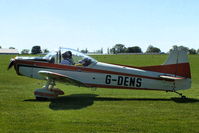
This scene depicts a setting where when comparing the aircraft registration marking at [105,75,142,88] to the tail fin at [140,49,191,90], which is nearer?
the tail fin at [140,49,191,90]

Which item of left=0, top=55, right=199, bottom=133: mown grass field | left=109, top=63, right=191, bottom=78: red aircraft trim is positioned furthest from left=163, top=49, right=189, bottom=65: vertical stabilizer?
left=0, top=55, right=199, bottom=133: mown grass field

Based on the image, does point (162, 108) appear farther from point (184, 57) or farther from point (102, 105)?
point (184, 57)

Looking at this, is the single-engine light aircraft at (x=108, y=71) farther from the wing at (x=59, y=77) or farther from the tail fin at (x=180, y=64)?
the wing at (x=59, y=77)

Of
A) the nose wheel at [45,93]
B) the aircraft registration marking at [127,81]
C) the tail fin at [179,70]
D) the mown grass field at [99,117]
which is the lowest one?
the mown grass field at [99,117]

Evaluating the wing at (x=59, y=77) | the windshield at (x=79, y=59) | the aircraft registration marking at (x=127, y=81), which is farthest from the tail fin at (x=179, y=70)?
the wing at (x=59, y=77)

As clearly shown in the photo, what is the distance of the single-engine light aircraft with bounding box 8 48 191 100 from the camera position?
10031 millimetres

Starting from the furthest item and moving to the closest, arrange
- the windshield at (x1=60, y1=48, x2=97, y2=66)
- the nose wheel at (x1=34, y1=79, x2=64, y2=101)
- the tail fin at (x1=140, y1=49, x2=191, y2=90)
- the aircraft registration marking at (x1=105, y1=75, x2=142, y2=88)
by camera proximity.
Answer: the windshield at (x1=60, y1=48, x2=97, y2=66) < the aircraft registration marking at (x1=105, y1=75, x2=142, y2=88) < the tail fin at (x1=140, y1=49, x2=191, y2=90) < the nose wheel at (x1=34, y1=79, x2=64, y2=101)

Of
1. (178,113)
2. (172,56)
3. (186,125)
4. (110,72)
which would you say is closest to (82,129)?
(186,125)

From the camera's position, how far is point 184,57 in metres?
10.0

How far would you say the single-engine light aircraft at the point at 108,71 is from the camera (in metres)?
10.0

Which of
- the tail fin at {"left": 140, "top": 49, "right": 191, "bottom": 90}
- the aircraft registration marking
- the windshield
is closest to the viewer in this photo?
the tail fin at {"left": 140, "top": 49, "right": 191, "bottom": 90}

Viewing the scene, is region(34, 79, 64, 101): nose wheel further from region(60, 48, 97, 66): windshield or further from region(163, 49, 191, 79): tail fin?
region(163, 49, 191, 79): tail fin

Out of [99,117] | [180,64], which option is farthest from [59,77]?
[180,64]

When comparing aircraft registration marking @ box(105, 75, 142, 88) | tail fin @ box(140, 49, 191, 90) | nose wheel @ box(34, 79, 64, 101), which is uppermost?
tail fin @ box(140, 49, 191, 90)
